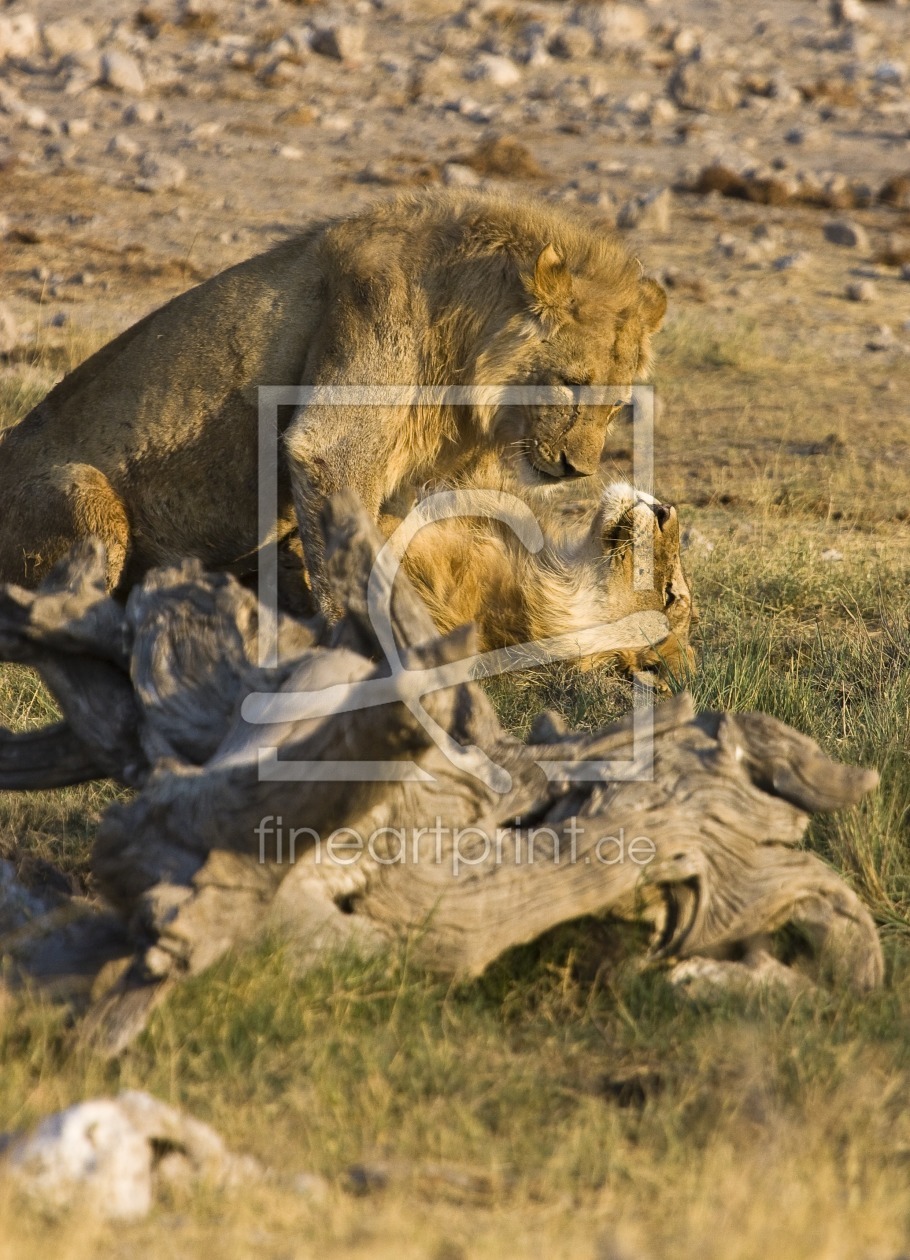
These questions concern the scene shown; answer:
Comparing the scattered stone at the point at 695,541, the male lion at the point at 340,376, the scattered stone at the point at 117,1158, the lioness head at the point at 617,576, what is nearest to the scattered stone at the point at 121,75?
the scattered stone at the point at 695,541

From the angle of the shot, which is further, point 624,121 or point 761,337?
point 624,121

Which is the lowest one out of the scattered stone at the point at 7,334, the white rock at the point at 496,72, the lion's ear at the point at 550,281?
the scattered stone at the point at 7,334

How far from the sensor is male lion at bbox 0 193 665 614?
5750 mm

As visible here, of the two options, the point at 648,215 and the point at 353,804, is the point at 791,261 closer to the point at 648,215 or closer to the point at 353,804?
the point at 648,215

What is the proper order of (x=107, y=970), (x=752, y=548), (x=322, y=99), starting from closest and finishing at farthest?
1. (x=107, y=970)
2. (x=752, y=548)
3. (x=322, y=99)

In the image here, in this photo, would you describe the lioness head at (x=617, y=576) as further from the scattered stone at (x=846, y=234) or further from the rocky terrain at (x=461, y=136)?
the scattered stone at (x=846, y=234)

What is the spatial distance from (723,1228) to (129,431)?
3964 mm

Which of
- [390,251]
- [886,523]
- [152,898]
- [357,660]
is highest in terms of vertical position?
[390,251]

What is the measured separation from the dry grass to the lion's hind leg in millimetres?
1347

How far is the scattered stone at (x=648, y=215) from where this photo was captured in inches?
501

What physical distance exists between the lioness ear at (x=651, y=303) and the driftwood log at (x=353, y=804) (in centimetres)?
250

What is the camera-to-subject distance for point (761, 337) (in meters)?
10.9

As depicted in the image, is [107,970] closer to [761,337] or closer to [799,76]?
[761,337]

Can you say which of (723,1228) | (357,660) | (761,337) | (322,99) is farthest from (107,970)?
(322,99)
